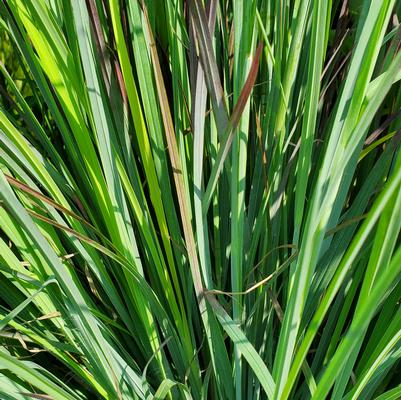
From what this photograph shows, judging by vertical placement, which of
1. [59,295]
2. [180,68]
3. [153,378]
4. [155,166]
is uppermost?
[180,68]

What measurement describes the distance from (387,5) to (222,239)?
0.37 metres

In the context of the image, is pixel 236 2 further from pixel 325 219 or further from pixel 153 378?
pixel 153 378

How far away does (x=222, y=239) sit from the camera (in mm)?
785

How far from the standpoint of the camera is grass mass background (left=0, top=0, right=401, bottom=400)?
58 centimetres

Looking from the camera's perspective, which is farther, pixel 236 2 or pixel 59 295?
pixel 59 295

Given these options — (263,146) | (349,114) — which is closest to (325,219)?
(349,114)

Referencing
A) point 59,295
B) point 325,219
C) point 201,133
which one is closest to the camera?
point 325,219

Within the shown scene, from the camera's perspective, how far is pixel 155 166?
71 cm

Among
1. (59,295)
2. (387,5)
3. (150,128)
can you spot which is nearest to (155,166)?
(150,128)

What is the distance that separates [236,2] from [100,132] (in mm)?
199

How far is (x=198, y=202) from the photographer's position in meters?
0.64

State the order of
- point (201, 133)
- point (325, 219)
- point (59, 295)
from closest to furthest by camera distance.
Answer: point (325, 219), point (201, 133), point (59, 295)

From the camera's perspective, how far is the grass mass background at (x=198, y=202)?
58 centimetres

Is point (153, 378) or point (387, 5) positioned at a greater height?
point (387, 5)
